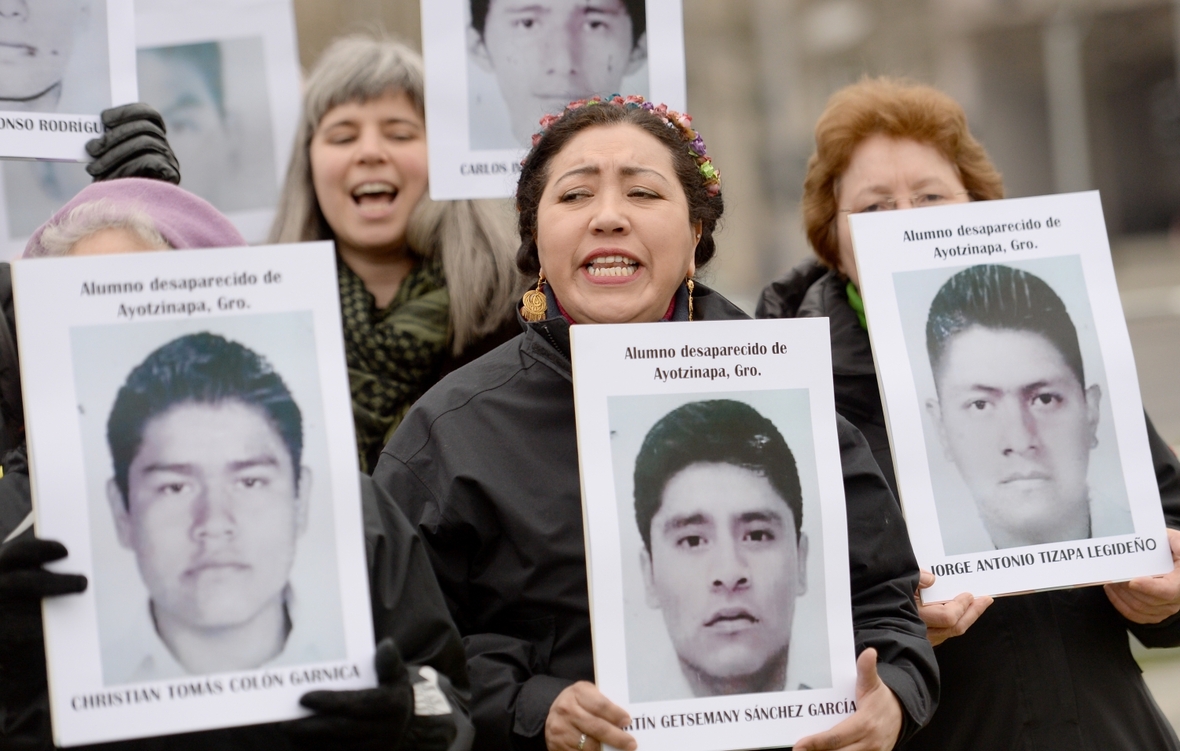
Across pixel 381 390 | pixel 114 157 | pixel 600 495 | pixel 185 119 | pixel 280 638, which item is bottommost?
pixel 280 638

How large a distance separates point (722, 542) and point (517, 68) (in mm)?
1700

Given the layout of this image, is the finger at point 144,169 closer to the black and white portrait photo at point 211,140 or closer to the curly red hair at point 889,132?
the black and white portrait photo at point 211,140

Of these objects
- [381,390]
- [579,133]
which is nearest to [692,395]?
[579,133]

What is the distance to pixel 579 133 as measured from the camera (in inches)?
107

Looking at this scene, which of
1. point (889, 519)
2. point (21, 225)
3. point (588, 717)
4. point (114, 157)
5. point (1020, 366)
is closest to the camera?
point (588, 717)

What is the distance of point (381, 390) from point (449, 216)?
0.52 metres

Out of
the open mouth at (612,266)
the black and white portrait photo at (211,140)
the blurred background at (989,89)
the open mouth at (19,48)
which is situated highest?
the blurred background at (989,89)

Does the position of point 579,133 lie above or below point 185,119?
below

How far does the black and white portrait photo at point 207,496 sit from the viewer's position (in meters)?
1.92

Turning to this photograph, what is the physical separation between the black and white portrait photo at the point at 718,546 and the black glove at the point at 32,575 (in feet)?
2.63

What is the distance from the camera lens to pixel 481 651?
237 centimetres

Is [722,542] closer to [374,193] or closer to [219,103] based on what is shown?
[374,193]

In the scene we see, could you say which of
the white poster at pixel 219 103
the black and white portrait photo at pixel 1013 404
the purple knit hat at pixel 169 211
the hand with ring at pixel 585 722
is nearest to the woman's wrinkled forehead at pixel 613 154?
the black and white portrait photo at pixel 1013 404

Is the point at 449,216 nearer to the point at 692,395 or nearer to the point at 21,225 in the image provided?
the point at 21,225
